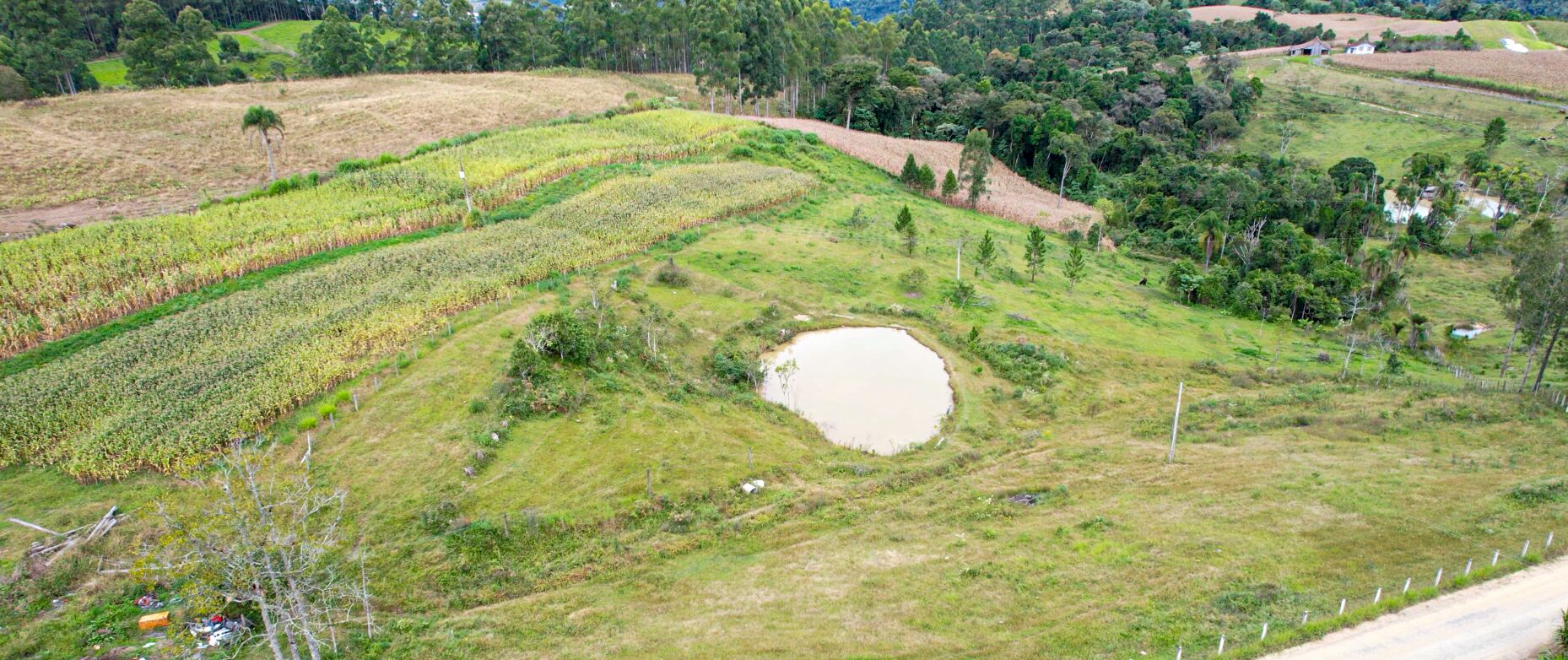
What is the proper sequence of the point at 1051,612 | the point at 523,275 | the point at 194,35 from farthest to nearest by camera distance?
the point at 194,35, the point at 523,275, the point at 1051,612

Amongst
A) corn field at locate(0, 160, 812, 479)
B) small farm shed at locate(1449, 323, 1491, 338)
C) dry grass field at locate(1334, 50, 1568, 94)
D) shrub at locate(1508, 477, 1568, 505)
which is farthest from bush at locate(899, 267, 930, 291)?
dry grass field at locate(1334, 50, 1568, 94)

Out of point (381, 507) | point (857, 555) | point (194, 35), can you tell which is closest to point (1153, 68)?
point (857, 555)

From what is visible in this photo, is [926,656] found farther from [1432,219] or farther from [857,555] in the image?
[1432,219]

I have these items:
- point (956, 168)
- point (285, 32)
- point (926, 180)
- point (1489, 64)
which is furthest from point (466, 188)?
point (1489, 64)

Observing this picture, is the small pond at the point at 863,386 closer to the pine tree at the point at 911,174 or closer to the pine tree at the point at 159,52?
the pine tree at the point at 911,174

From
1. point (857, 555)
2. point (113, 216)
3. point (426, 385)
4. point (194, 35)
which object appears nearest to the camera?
point (857, 555)

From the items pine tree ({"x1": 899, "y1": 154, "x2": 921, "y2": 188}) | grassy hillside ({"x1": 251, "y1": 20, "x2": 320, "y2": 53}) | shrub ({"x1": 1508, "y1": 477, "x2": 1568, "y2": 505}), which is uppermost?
grassy hillside ({"x1": 251, "y1": 20, "x2": 320, "y2": 53})

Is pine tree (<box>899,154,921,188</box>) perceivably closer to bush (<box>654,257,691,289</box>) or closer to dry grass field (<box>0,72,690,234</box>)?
bush (<box>654,257,691,289</box>)
